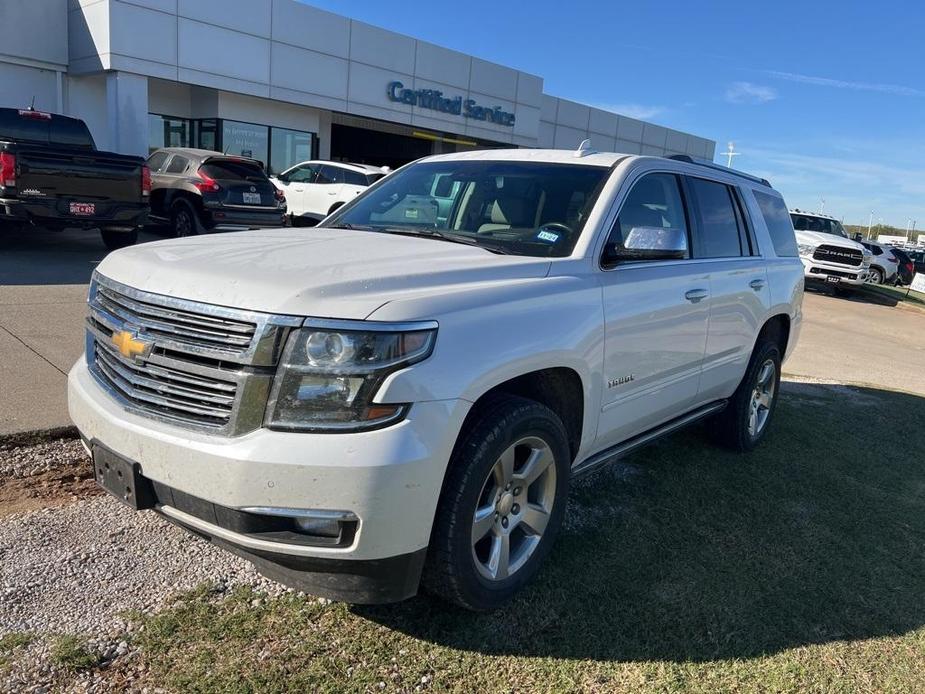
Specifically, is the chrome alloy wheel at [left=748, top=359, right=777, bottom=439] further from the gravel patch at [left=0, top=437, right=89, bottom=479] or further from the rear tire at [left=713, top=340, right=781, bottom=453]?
the gravel patch at [left=0, top=437, right=89, bottom=479]

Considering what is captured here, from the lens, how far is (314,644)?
2.72 m

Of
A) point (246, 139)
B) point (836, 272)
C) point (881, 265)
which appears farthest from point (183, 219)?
point (881, 265)

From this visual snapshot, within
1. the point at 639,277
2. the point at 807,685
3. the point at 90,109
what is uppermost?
the point at 90,109

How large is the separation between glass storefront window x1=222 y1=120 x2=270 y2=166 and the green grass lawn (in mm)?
18280

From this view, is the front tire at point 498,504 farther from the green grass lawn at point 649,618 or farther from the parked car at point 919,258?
the parked car at point 919,258

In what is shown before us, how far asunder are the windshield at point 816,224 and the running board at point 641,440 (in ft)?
67.2

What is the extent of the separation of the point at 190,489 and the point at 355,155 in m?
28.2

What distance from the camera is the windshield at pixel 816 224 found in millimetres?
22891

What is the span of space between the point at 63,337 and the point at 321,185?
34.1ft

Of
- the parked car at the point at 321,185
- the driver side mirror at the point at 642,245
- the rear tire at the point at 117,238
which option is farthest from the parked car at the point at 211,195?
the driver side mirror at the point at 642,245

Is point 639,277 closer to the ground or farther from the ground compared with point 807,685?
farther from the ground

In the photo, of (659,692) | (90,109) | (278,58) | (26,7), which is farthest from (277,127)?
(659,692)

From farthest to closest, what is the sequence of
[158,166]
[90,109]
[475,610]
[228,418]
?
[90,109]
[158,166]
[475,610]
[228,418]

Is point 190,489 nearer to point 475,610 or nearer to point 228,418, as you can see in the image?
point 228,418
